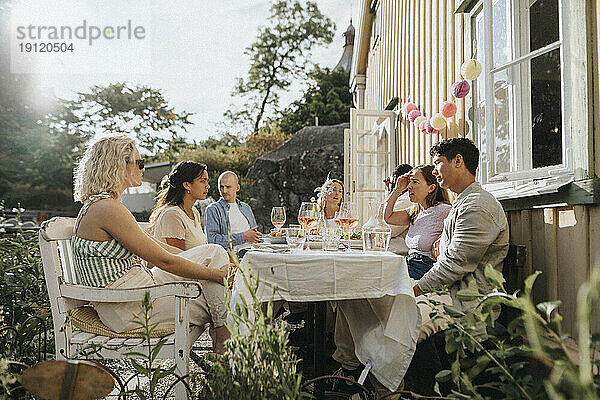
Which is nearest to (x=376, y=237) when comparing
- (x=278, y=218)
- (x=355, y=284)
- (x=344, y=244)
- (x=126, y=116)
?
(x=355, y=284)

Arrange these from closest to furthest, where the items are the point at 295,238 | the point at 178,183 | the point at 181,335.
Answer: the point at 181,335
the point at 295,238
the point at 178,183

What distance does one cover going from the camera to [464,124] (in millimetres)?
3959

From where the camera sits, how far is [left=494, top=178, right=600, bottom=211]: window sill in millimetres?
2139

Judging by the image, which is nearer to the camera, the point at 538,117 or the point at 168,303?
the point at 168,303

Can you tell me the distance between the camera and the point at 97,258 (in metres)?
2.48

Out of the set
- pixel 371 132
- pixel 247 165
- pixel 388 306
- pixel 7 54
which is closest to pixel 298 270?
pixel 388 306

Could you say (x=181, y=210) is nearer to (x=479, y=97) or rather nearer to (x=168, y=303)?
(x=168, y=303)

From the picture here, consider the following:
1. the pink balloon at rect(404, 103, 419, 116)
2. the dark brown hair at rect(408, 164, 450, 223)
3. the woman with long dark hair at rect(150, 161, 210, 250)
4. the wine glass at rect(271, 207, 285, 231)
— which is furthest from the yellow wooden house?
the woman with long dark hair at rect(150, 161, 210, 250)

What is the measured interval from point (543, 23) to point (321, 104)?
1918 centimetres

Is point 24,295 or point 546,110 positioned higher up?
point 546,110

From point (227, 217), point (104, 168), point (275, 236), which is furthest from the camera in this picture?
point (227, 217)

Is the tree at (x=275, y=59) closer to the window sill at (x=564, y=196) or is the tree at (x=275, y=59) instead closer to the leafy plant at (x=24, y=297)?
the leafy plant at (x=24, y=297)

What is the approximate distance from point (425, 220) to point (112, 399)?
2.05 metres

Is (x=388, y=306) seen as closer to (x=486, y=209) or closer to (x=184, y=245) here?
(x=486, y=209)
